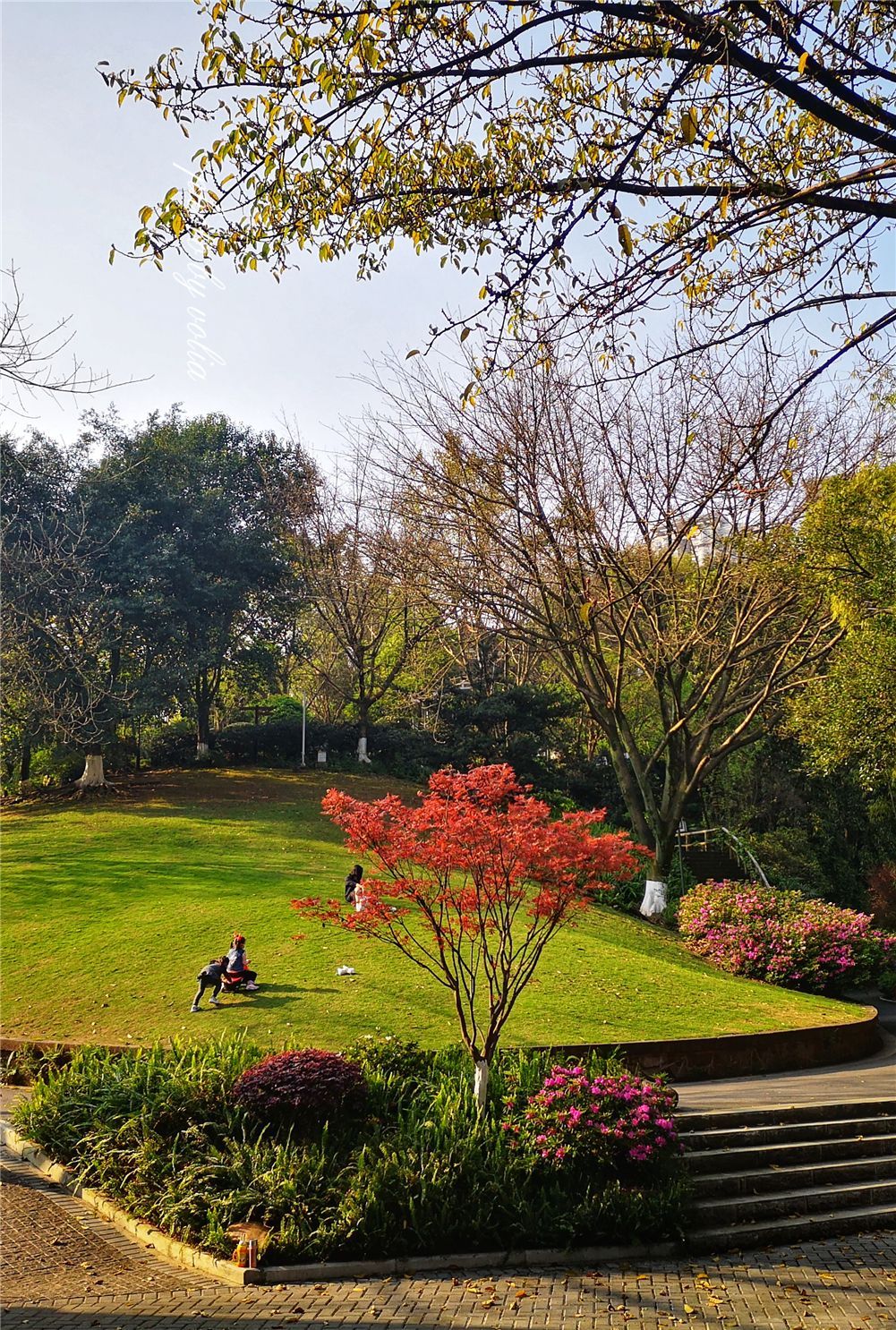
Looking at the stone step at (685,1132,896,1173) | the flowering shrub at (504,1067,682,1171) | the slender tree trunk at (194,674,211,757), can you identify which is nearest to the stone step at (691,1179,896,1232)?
the stone step at (685,1132,896,1173)

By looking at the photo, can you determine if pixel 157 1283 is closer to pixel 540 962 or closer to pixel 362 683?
pixel 540 962

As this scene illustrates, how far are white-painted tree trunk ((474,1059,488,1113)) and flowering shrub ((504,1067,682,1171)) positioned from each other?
1.25 feet

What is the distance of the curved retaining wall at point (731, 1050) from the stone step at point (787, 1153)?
184cm

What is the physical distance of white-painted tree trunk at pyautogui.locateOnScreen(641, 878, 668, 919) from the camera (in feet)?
73.2

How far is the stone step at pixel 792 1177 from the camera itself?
916cm

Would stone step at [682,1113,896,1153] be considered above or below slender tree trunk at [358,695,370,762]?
below

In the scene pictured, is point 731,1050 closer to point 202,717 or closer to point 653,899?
point 653,899

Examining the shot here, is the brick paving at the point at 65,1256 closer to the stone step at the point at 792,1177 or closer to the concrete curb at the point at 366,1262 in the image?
the concrete curb at the point at 366,1262

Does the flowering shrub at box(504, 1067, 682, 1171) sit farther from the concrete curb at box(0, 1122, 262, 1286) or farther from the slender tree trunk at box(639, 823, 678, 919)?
the slender tree trunk at box(639, 823, 678, 919)

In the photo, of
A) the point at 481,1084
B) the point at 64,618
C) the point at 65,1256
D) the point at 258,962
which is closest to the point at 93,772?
the point at 64,618

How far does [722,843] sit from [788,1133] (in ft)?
57.4

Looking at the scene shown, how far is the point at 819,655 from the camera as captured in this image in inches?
875

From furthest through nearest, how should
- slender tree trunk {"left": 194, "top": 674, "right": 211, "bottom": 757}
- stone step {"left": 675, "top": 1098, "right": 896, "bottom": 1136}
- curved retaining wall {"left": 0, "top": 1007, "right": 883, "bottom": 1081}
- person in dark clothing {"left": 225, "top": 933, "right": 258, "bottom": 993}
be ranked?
slender tree trunk {"left": 194, "top": 674, "right": 211, "bottom": 757} < person in dark clothing {"left": 225, "top": 933, "right": 258, "bottom": 993} < curved retaining wall {"left": 0, "top": 1007, "right": 883, "bottom": 1081} < stone step {"left": 675, "top": 1098, "right": 896, "bottom": 1136}

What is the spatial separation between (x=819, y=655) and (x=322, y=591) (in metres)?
18.4
